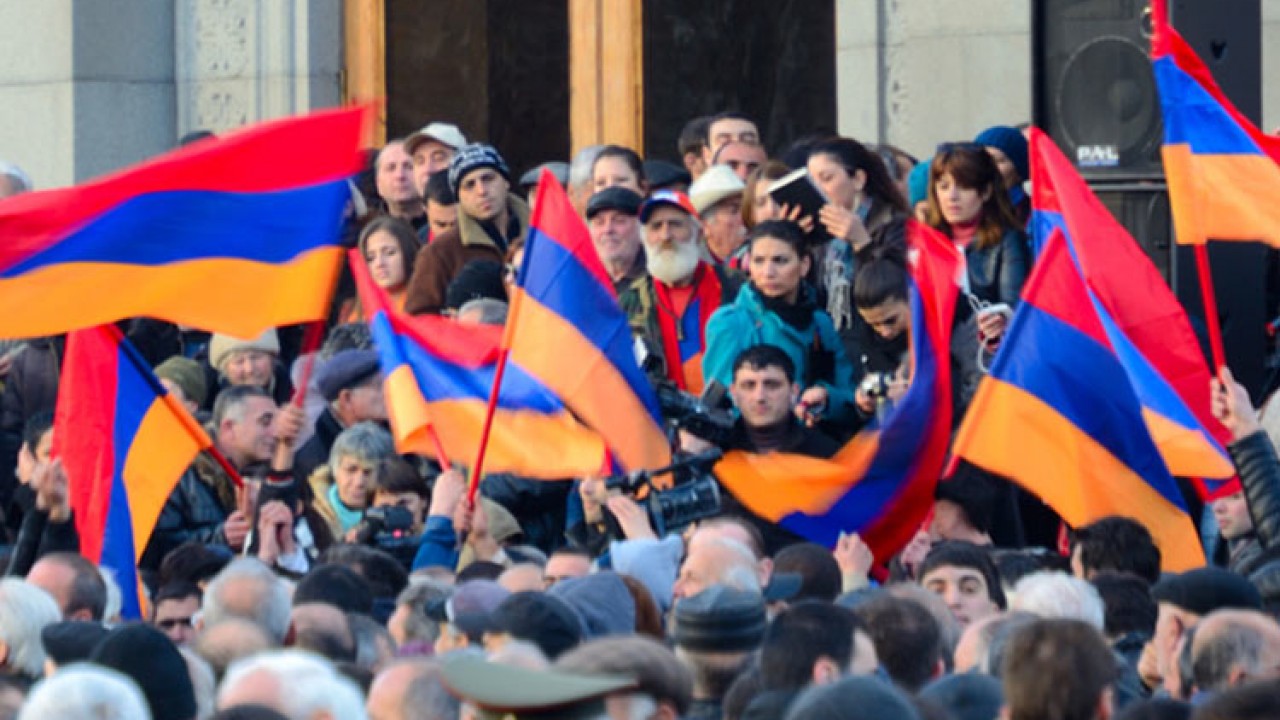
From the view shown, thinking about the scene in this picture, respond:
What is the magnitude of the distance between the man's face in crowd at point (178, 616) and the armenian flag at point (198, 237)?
1.02 m

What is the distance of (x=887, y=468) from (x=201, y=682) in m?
3.07

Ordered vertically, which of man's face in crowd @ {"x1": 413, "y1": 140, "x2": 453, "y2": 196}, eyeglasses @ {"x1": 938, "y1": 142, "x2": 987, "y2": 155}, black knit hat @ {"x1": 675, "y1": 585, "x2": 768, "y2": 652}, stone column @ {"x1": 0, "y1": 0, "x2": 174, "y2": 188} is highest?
stone column @ {"x1": 0, "y1": 0, "x2": 174, "y2": 188}

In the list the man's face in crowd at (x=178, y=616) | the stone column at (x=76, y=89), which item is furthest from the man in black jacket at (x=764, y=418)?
the stone column at (x=76, y=89)

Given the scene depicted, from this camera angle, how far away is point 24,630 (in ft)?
25.6

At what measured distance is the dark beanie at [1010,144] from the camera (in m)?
10.8

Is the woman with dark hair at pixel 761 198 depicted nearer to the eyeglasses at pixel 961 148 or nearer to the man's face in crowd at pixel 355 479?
the eyeglasses at pixel 961 148

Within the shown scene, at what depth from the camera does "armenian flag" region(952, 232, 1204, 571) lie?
9094 millimetres

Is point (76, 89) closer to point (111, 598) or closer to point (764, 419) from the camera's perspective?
point (764, 419)

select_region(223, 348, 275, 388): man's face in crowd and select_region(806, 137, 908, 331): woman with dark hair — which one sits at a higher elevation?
select_region(806, 137, 908, 331): woman with dark hair

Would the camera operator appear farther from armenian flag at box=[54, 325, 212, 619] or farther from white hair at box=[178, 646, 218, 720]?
white hair at box=[178, 646, 218, 720]

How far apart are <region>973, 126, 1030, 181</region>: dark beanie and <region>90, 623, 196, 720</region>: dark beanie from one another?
4.69 m

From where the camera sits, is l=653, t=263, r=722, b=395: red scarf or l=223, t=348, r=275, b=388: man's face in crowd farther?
l=223, t=348, r=275, b=388: man's face in crowd

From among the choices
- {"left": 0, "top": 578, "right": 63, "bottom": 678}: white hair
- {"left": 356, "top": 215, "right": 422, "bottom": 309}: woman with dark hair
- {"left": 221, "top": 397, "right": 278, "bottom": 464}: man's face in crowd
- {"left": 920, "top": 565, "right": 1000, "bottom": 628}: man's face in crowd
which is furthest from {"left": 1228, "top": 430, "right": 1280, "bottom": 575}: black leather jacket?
{"left": 356, "top": 215, "right": 422, "bottom": 309}: woman with dark hair

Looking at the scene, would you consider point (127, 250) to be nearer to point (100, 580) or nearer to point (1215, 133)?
point (100, 580)
